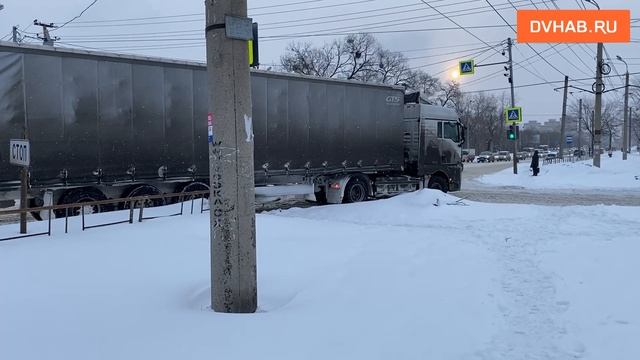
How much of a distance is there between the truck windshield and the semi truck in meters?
0.30

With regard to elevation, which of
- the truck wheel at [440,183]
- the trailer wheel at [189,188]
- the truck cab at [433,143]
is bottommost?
the truck wheel at [440,183]

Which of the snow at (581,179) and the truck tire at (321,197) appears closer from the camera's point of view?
the truck tire at (321,197)

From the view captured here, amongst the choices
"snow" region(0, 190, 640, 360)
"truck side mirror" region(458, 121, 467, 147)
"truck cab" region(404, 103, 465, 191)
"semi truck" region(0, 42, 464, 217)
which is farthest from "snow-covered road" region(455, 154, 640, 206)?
"snow" region(0, 190, 640, 360)

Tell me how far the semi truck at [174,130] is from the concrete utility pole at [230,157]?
7.25 meters

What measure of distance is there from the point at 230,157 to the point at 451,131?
1576 cm

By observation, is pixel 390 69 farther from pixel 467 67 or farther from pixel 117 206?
pixel 117 206

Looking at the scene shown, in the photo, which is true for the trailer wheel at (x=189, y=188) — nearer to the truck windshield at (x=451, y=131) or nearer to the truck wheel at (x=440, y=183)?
the truck wheel at (x=440, y=183)

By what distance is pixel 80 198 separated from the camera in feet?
37.9

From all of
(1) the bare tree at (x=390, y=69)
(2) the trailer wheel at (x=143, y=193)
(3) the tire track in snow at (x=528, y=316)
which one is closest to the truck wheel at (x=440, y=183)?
(2) the trailer wheel at (x=143, y=193)

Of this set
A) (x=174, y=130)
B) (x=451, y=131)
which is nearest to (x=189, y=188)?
(x=174, y=130)

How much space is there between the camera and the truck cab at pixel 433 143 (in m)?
18.7

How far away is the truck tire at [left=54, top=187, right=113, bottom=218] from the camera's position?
1139 centimetres

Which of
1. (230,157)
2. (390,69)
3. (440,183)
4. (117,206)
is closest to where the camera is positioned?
(230,157)

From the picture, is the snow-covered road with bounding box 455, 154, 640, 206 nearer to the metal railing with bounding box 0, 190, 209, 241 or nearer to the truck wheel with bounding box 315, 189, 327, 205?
the truck wheel with bounding box 315, 189, 327, 205
